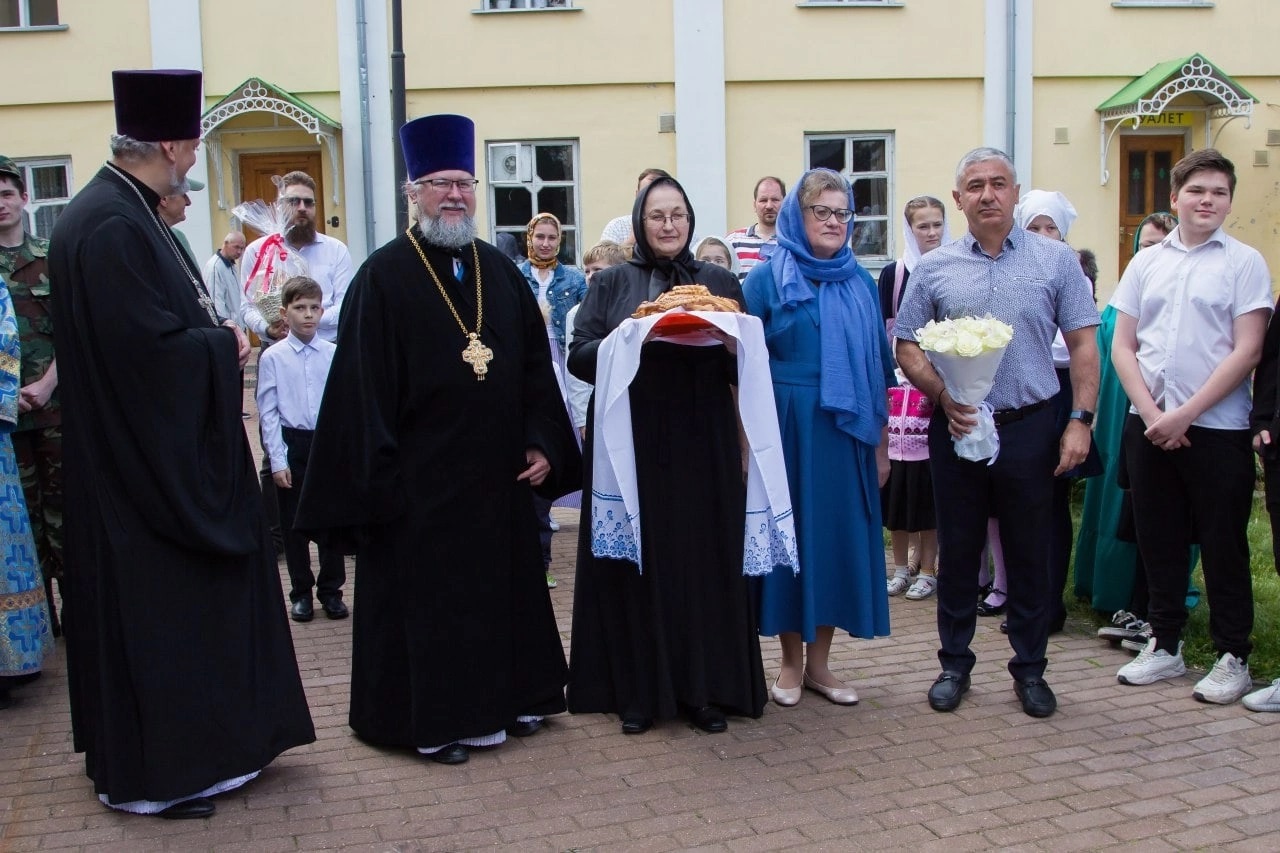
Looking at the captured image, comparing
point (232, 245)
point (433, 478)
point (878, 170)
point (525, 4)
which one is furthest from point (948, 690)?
point (525, 4)

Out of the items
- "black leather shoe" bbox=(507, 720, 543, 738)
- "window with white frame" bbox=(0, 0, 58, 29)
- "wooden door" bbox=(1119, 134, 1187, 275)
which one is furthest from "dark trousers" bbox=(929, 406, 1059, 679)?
Answer: "window with white frame" bbox=(0, 0, 58, 29)

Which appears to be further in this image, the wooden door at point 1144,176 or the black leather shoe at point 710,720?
the wooden door at point 1144,176

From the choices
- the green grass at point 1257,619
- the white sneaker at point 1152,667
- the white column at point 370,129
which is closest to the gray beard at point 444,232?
the white sneaker at point 1152,667

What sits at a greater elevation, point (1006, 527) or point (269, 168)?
point (269, 168)

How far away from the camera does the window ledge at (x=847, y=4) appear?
1614 centimetres

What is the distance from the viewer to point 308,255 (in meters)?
7.66

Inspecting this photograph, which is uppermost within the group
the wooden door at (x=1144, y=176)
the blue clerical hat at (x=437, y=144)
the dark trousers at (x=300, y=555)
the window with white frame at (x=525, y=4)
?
the window with white frame at (x=525, y=4)

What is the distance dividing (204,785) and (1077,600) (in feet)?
14.4

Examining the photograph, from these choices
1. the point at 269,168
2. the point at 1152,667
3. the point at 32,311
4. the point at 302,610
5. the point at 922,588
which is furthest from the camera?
the point at 269,168

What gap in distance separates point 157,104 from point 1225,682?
4.40 m

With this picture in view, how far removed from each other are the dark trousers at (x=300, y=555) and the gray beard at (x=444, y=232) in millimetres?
2131

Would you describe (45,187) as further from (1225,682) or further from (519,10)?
(1225,682)

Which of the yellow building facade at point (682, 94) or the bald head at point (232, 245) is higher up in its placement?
the yellow building facade at point (682, 94)

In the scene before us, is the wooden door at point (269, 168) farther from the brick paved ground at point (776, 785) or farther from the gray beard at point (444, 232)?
the gray beard at point (444, 232)
